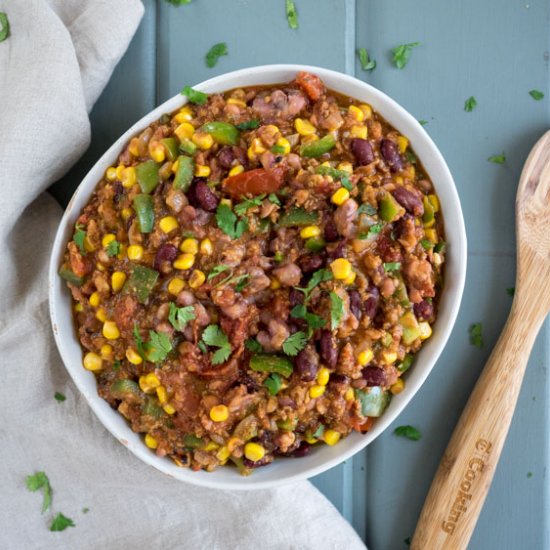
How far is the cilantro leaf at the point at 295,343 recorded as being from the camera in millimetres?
3242

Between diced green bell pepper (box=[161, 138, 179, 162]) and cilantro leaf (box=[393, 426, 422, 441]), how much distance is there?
2.03 meters

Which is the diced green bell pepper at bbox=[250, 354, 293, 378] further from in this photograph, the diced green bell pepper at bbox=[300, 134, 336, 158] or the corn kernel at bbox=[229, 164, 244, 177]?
the diced green bell pepper at bbox=[300, 134, 336, 158]

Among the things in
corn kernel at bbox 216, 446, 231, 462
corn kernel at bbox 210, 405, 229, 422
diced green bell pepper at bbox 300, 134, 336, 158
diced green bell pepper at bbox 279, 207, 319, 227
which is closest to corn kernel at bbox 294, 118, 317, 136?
diced green bell pepper at bbox 300, 134, 336, 158

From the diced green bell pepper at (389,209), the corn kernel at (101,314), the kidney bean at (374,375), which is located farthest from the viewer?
the corn kernel at (101,314)

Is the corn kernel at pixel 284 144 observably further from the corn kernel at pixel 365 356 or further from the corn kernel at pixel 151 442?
the corn kernel at pixel 151 442

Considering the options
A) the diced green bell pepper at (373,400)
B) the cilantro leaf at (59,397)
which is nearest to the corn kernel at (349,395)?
the diced green bell pepper at (373,400)

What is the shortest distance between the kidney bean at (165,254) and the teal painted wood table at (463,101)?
1.19 m

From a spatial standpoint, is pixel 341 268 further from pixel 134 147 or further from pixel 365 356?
pixel 134 147

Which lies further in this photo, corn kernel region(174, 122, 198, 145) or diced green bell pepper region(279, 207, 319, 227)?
corn kernel region(174, 122, 198, 145)

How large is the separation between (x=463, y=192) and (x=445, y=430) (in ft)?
4.54

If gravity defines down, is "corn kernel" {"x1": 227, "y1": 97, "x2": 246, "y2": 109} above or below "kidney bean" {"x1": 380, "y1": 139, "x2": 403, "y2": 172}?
above

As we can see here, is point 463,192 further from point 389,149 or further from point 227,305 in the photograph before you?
point 227,305

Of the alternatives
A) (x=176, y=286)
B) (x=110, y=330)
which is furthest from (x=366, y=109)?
(x=110, y=330)

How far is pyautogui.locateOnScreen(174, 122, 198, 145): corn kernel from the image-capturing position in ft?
11.3
